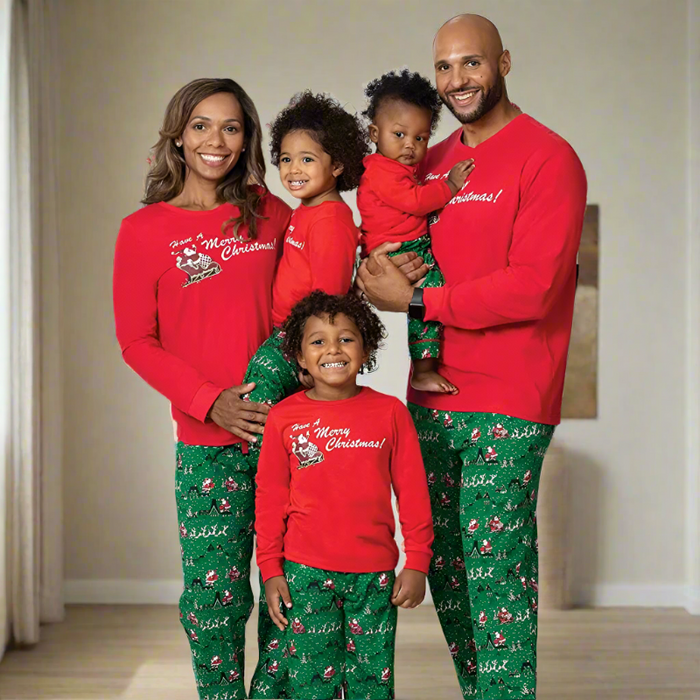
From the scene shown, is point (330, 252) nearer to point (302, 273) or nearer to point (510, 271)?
point (302, 273)

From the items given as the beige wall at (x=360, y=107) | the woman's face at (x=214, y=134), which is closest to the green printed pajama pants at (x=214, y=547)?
the woman's face at (x=214, y=134)

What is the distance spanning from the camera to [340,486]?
1.86 metres

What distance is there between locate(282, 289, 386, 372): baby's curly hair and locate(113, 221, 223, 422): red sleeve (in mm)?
214

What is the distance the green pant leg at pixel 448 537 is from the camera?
6.61 feet

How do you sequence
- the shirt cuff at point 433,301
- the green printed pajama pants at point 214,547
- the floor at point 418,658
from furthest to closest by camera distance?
the floor at point 418,658 → the green printed pajama pants at point 214,547 → the shirt cuff at point 433,301

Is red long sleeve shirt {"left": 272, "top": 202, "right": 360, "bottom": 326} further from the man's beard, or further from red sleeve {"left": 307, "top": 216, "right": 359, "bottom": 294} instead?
the man's beard

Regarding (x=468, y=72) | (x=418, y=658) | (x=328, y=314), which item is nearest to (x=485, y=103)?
(x=468, y=72)

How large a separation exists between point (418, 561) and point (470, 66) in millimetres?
1110

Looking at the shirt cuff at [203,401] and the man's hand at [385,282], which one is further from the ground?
the man's hand at [385,282]

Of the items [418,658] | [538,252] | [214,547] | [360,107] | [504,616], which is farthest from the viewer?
[360,107]

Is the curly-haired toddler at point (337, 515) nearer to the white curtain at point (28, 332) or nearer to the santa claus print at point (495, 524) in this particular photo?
the santa claus print at point (495, 524)

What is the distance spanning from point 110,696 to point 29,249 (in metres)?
1.72

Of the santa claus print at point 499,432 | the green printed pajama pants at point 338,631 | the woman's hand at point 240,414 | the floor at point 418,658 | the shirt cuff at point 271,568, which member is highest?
the woman's hand at point 240,414

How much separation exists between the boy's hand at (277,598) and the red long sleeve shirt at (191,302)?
35 centimetres
